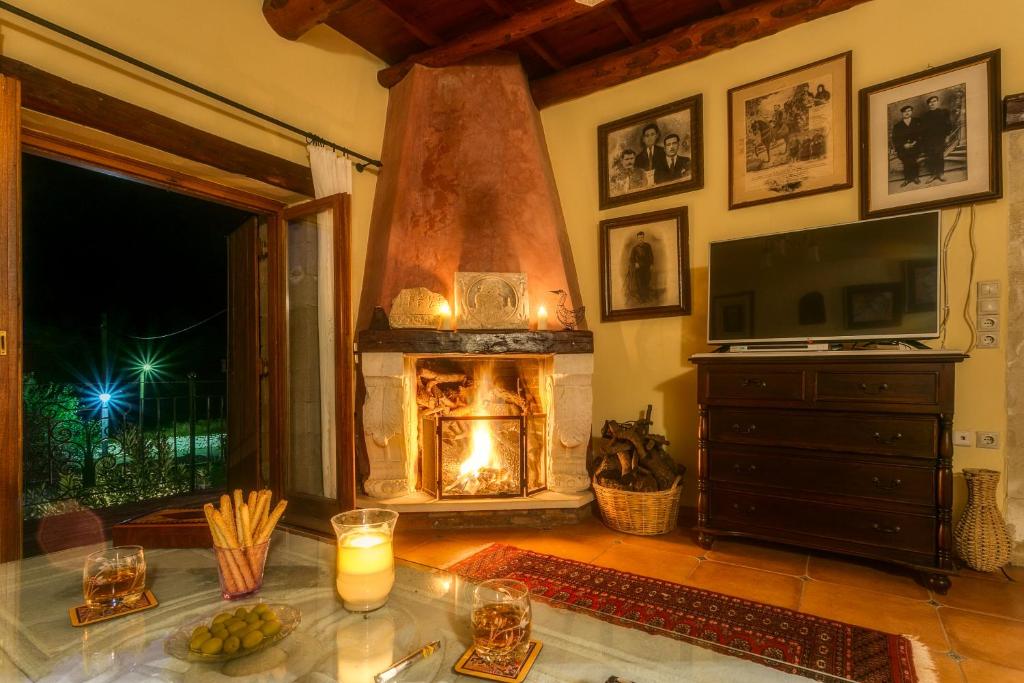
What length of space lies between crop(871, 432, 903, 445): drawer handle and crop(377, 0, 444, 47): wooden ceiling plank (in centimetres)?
349

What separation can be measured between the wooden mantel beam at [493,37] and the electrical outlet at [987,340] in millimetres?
2594

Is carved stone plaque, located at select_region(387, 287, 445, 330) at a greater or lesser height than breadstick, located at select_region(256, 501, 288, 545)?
greater

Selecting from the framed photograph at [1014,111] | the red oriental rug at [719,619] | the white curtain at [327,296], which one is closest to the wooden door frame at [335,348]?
the white curtain at [327,296]

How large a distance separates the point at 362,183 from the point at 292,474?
6.67 feet

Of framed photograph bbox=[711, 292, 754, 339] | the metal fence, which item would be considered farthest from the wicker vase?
the metal fence

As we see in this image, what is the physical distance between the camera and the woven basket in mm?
2910

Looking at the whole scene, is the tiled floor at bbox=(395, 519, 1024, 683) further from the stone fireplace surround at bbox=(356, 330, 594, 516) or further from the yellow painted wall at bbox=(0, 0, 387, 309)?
the yellow painted wall at bbox=(0, 0, 387, 309)

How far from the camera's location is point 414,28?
→ 131 inches

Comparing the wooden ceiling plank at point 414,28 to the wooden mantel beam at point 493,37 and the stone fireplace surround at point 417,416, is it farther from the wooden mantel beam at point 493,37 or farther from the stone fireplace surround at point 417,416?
the stone fireplace surround at point 417,416

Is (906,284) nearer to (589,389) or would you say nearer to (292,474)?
(589,389)

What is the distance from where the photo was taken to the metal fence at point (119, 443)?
11.3 ft

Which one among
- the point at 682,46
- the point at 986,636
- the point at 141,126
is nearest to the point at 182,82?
the point at 141,126

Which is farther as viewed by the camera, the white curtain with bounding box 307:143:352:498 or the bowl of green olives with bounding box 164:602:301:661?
the white curtain with bounding box 307:143:352:498

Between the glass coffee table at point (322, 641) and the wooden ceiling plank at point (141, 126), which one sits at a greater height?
the wooden ceiling plank at point (141, 126)
